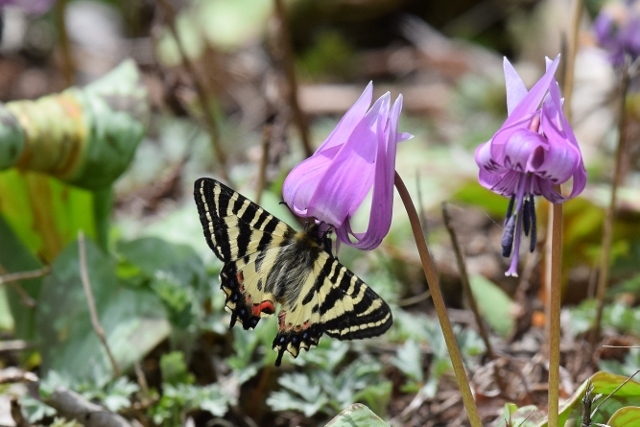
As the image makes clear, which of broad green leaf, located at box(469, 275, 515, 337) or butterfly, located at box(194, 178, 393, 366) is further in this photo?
broad green leaf, located at box(469, 275, 515, 337)

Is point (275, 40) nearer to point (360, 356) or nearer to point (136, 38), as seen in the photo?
point (360, 356)

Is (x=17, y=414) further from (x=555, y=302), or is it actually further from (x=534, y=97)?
(x=534, y=97)

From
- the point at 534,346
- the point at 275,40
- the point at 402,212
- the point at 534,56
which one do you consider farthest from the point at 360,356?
the point at 534,56

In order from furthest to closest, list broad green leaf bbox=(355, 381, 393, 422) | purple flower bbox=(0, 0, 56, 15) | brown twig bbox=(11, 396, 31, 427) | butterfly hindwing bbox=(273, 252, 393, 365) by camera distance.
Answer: purple flower bbox=(0, 0, 56, 15) → broad green leaf bbox=(355, 381, 393, 422) → brown twig bbox=(11, 396, 31, 427) → butterfly hindwing bbox=(273, 252, 393, 365)

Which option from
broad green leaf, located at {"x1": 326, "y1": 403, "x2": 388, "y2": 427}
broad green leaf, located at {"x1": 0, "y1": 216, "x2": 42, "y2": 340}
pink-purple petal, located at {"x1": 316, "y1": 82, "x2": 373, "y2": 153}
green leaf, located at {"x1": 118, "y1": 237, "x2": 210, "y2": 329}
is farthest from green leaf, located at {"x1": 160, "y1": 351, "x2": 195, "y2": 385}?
pink-purple petal, located at {"x1": 316, "y1": 82, "x2": 373, "y2": 153}

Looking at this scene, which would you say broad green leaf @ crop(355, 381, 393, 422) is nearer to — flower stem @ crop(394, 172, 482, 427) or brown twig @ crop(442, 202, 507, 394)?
brown twig @ crop(442, 202, 507, 394)

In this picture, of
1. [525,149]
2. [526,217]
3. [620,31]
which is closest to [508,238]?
[526,217]

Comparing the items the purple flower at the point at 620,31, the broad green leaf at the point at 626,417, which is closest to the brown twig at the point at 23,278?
the broad green leaf at the point at 626,417
